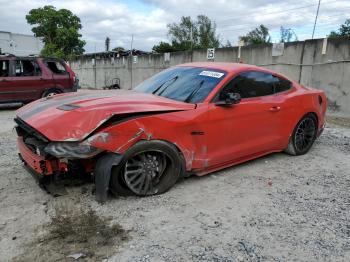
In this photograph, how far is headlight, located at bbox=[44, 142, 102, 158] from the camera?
3359mm

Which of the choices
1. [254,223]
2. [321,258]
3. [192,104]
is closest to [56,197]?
[192,104]

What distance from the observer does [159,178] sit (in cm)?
395

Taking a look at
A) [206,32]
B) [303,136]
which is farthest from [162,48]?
[303,136]

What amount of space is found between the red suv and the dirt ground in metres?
6.46

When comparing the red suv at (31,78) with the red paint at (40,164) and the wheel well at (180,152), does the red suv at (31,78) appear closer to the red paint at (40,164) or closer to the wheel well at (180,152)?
the red paint at (40,164)

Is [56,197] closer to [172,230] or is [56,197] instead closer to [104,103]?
[104,103]

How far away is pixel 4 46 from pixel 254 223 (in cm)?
4274

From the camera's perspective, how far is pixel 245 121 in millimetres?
4523

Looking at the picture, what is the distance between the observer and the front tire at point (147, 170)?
3.63 meters

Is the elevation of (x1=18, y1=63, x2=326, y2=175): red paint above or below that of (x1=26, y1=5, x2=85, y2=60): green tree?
below

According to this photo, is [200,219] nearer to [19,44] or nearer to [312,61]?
[312,61]

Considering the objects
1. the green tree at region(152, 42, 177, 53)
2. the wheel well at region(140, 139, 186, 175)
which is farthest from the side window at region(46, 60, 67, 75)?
the green tree at region(152, 42, 177, 53)

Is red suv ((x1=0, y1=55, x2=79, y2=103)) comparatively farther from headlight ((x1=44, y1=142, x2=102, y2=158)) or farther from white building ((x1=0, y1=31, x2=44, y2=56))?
white building ((x1=0, y1=31, x2=44, y2=56))

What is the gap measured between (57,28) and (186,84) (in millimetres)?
47709
